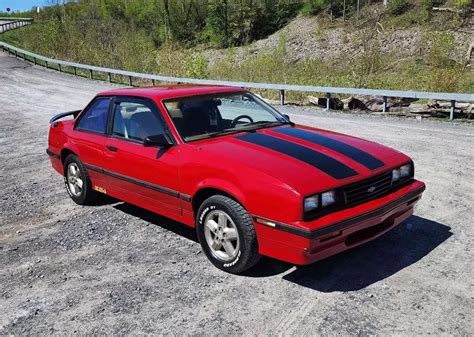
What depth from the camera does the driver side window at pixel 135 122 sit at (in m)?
4.91

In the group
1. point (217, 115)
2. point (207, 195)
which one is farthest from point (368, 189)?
point (217, 115)

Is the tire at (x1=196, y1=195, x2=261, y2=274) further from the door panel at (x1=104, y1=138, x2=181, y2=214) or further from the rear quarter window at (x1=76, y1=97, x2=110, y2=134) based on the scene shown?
the rear quarter window at (x1=76, y1=97, x2=110, y2=134)

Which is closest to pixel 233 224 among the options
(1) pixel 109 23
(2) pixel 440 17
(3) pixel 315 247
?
(3) pixel 315 247

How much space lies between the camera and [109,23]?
98.9 feet

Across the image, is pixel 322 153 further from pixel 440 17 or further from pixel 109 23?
pixel 440 17

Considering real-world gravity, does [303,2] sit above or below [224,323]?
above

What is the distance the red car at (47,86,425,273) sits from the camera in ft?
12.2

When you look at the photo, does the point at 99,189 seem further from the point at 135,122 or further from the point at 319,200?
the point at 319,200

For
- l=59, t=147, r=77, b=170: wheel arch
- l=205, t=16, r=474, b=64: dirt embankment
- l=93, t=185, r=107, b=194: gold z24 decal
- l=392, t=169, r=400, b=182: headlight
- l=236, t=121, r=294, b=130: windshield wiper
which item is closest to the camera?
l=392, t=169, r=400, b=182: headlight

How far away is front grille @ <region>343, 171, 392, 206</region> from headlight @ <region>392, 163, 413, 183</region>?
8 centimetres

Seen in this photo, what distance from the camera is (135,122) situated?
5164 millimetres

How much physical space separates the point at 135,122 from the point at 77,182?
→ 1526 millimetres

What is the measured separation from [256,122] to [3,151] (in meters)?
6.62

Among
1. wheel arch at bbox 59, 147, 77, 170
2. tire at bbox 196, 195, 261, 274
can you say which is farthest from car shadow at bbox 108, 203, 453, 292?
wheel arch at bbox 59, 147, 77, 170
